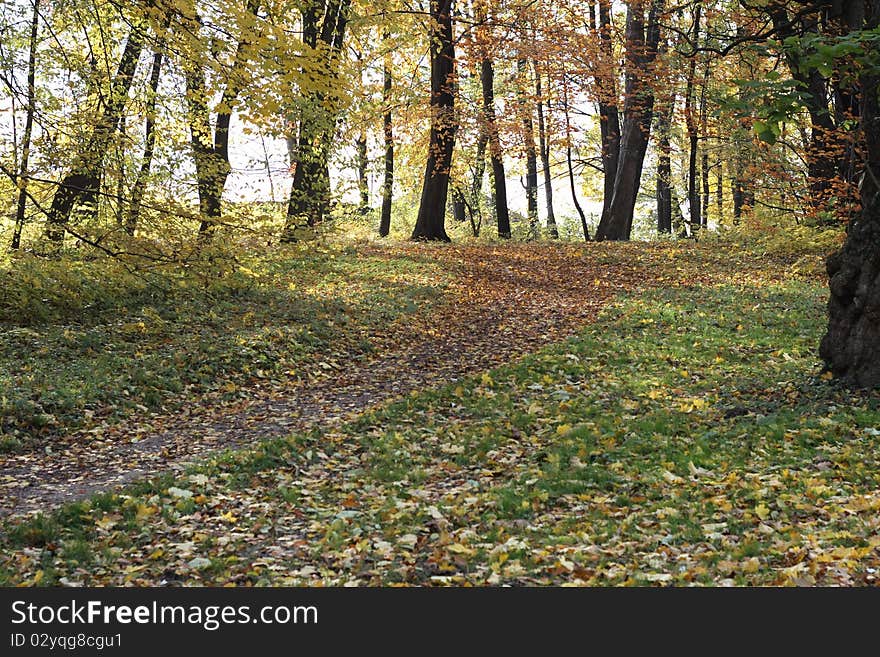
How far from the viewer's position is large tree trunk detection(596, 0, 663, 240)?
72.5 feet

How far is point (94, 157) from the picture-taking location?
36.1 ft

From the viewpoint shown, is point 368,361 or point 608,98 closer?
point 368,361

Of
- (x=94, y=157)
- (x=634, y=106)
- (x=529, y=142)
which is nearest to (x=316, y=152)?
(x=94, y=157)

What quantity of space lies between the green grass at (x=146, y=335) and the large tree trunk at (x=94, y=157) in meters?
0.90

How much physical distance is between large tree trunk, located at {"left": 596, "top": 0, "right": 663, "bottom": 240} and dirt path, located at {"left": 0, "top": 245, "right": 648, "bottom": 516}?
3.78 meters

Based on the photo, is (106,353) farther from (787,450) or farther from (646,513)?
(787,450)

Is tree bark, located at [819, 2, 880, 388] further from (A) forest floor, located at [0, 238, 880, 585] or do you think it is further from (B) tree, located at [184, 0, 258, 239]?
(B) tree, located at [184, 0, 258, 239]

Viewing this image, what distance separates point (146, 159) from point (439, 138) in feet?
37.5

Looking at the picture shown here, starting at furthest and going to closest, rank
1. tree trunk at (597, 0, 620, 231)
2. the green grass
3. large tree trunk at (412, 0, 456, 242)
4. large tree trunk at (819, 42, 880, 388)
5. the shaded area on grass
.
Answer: tree trunk at (597, 0, 620, 231)
large tree trunk at (412, 0, 456, 242)
the green grass
large tree trunk at (819, 42, 880, 388)
the shaded area on grass

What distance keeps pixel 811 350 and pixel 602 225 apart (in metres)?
14.4

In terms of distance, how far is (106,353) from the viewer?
10.2 m

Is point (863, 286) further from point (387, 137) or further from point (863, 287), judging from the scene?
point (387, 137)

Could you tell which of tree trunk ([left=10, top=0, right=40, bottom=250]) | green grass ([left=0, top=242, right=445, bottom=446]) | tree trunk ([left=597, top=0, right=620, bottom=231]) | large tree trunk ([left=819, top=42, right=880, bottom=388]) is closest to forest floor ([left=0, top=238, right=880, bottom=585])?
green grass ([left=0, top=242, right=445, bottom=446])

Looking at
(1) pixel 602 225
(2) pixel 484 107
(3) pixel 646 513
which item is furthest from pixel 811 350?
(2) pixel 484 107
